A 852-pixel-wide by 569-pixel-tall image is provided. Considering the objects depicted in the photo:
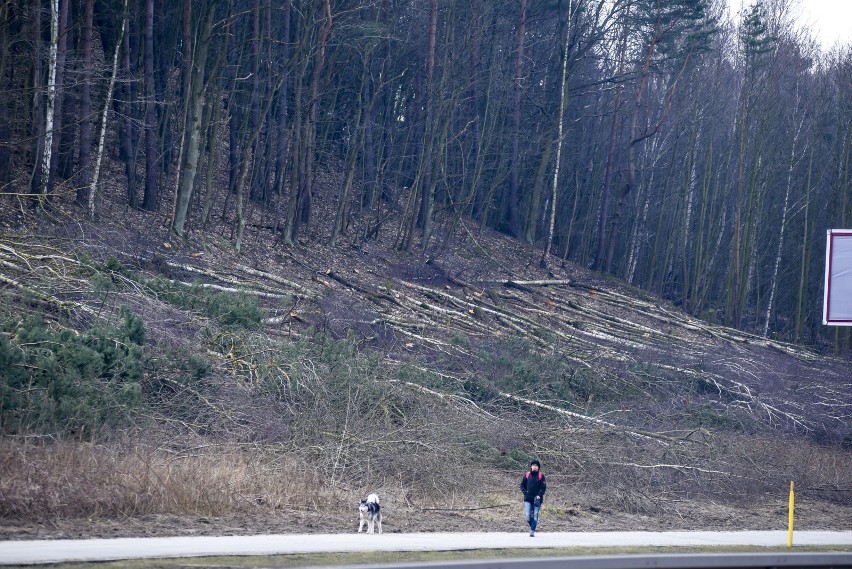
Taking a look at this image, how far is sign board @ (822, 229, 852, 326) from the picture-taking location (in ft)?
35.9

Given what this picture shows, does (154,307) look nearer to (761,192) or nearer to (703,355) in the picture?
(703,355)

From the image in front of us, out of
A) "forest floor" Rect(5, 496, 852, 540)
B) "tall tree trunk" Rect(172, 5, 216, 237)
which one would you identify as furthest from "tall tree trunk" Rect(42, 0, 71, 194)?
"forest floor" Rect(5, 496, 852, 540)

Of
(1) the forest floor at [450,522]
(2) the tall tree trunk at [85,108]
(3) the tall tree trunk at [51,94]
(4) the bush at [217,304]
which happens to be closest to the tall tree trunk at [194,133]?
(2) the tall tree trunk at [85,108]

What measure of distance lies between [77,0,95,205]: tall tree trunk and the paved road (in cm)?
1540

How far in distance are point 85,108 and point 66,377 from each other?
40.5 feet

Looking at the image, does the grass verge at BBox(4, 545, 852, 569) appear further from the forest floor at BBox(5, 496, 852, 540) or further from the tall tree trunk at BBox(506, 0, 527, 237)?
the tall tree trunk at BBox(506, 0, 527, 237)

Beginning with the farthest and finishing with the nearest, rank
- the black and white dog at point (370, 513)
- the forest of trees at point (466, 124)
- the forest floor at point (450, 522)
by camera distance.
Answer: the forest of trees at point (466, 124) < the black and white dog at point (370, 513) < the forest floor at point (450, 522)

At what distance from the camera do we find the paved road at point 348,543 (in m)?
9.00

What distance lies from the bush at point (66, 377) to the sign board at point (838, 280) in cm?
1110

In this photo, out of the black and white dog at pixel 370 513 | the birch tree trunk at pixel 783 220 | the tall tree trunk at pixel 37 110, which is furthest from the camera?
the birch tree trunk at pixel 783 220

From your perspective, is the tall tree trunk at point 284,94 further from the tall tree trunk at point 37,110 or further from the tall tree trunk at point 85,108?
the tall tree trunk at point 37,110

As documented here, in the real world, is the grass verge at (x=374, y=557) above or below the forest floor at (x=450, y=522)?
above

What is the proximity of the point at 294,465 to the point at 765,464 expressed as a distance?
424 inches

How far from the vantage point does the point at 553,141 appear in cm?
4103
